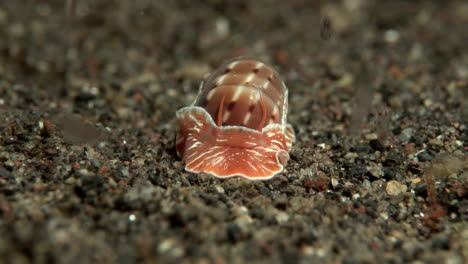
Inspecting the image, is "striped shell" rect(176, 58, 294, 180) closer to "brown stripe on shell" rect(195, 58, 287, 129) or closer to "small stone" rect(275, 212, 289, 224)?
"brown stripe on shell" rect(195, 58, 287, 129)

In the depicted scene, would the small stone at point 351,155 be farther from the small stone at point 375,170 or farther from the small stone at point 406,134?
the small stone at point 406,134

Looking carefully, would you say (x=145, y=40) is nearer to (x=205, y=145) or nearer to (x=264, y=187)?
(x=205, y=145)

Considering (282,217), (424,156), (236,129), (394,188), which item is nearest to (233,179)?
(236,129)

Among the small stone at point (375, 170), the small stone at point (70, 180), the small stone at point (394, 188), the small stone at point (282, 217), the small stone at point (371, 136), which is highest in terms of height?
the small stone at point (371, 136)

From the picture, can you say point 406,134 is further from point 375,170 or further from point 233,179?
point 233,179

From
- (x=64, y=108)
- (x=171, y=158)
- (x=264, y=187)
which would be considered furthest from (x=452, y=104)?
(x=64, y=108)

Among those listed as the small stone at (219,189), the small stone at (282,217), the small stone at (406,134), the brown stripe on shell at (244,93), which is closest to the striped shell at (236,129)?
the brown stripe on shell at (244,93)
